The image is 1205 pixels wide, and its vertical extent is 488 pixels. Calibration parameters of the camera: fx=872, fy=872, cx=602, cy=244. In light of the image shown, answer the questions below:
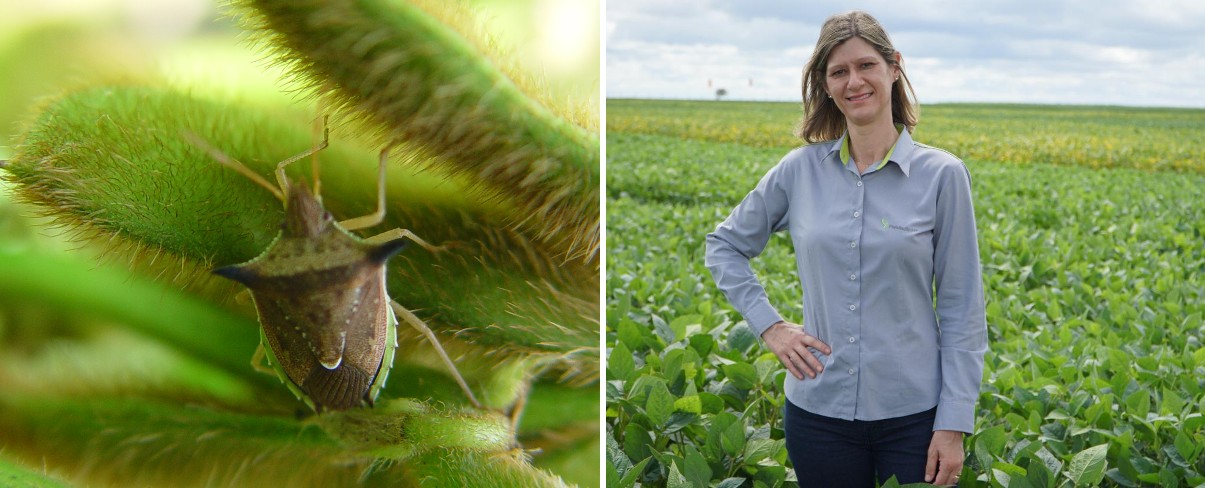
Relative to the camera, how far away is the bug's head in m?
1.36

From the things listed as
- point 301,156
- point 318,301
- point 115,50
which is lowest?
point 318,301

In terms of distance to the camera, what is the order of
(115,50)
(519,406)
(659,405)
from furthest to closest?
(659,405), (519,406), (115,50)

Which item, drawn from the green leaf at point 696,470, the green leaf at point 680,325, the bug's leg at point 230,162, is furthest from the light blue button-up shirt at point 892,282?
the green leaf at point 680,325

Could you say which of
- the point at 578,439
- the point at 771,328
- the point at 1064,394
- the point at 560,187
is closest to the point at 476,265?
the point at 560,187

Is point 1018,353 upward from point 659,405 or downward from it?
downward

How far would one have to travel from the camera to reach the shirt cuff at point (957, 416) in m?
1.35

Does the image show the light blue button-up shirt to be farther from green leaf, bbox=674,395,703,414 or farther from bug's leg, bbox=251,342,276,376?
bug's leg, bbox=251,342,276,376

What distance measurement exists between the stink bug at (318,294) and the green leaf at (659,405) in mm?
630

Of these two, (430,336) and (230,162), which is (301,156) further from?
(430,336)

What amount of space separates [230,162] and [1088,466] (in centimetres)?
165

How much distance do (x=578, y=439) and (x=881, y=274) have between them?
25.4 inches

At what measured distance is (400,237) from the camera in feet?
4.77

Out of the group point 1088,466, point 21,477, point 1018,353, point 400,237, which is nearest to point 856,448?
point 1088,466

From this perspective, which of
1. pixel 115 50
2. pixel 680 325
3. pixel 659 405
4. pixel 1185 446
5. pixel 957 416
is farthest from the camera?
pixel 680 325
